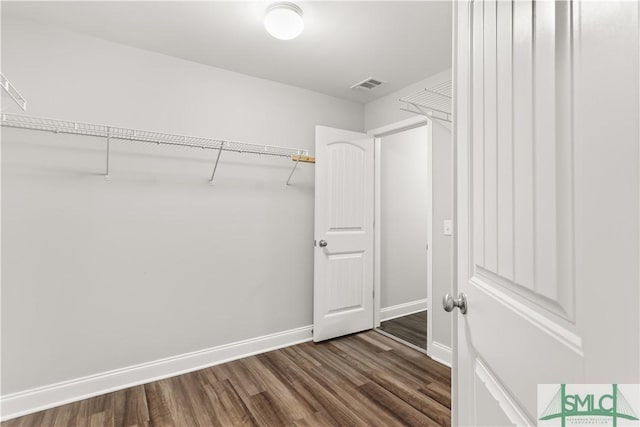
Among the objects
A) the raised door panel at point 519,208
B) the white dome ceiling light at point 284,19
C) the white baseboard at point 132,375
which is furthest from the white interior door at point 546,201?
the white baseboard at point 132,375

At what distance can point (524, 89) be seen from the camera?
60cm

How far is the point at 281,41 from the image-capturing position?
2.32m

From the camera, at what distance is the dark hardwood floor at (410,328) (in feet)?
10.4

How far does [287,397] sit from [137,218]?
5.65 ft

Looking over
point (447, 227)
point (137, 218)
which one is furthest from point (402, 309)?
point (137, 218)

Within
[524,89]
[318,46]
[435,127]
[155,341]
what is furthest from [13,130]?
[435,127]

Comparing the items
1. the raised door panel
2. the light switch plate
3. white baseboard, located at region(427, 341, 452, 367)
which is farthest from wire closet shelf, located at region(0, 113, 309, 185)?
white baseboard, located at region(427, 341, 452, 367)

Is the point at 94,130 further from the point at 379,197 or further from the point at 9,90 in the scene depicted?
the point at 379,197

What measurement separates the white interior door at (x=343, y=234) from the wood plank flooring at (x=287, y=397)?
1.55ft

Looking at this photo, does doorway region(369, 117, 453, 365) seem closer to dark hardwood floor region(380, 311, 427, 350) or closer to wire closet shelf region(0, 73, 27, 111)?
dark hardwood floor region(380, 311, 427, 350)

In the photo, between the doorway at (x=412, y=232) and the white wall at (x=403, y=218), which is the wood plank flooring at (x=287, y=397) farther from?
the white wall at (x=403, y=218)

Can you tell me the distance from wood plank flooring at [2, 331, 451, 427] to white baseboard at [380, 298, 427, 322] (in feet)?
3.03

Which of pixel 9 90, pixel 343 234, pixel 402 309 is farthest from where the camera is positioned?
pixel 402 309

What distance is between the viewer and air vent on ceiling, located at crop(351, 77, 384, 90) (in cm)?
297
